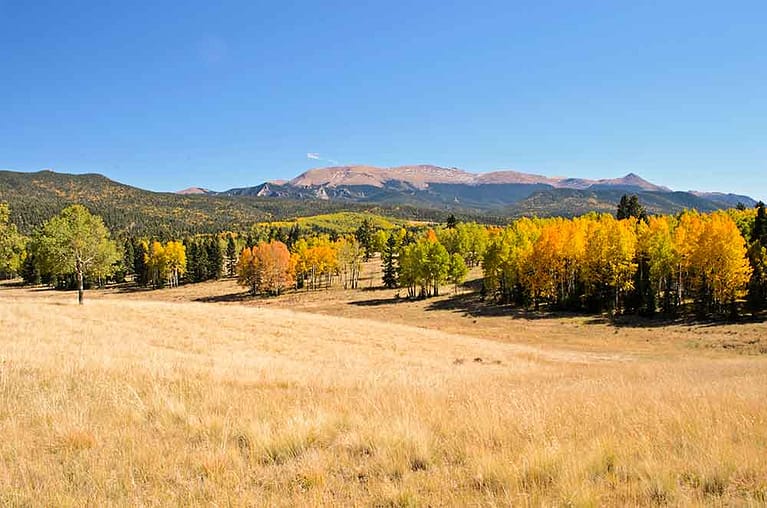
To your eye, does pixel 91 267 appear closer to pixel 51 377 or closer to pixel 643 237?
pixel 51 377

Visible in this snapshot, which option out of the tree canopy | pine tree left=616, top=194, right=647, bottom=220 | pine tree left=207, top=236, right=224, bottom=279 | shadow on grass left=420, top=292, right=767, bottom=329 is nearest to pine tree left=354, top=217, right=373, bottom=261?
pine tree left=207, top=236, right=224, bottom=279

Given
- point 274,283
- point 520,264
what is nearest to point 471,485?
point 520,264

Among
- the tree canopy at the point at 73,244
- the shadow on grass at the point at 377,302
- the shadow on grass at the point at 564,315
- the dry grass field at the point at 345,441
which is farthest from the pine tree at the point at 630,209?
the dry grass field at the point at 345,441

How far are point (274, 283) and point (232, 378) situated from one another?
3726 inches

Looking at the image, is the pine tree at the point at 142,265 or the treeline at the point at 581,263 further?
the pine tree at the point at 142,265

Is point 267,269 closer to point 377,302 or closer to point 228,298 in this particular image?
point 228,298

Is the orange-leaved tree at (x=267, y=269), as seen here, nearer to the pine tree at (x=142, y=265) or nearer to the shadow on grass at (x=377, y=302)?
the shadow on grass at (x=377, y=302)

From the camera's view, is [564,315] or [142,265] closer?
[564,315]

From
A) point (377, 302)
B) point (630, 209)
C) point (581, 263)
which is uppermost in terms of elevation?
point (630, 209)

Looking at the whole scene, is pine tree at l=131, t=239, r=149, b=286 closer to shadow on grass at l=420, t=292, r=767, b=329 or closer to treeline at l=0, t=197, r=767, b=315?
treeline at l=0, t=197, r=767, b=315

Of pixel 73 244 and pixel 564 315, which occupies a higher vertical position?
pixel 73 244

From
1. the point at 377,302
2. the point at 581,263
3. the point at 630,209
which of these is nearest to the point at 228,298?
the point at 377,302

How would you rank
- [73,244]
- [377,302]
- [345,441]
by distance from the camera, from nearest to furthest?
[345,441] < [73,244] < [377,302]

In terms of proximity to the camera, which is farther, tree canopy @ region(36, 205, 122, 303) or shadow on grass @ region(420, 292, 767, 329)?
shadow on grass @ region(420, 292, 767, 329)
